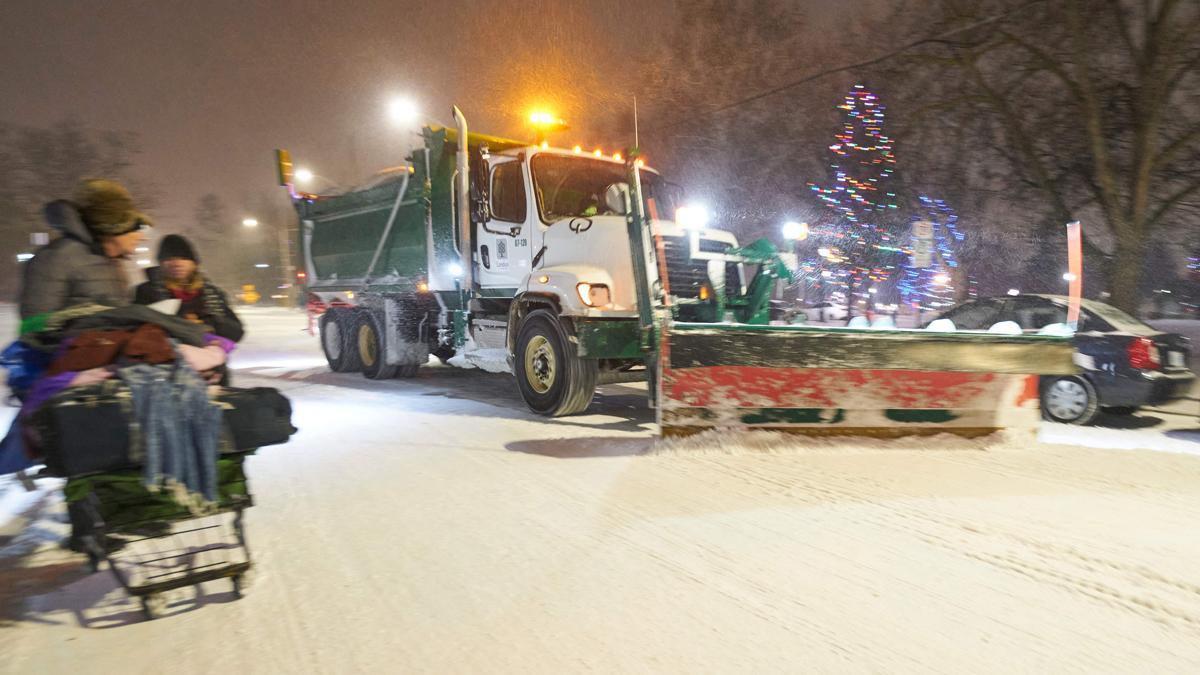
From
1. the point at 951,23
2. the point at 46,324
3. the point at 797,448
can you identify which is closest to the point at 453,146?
the point at 797,448

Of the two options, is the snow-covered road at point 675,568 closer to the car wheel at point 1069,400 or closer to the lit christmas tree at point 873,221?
the car wheel at point 1069,400

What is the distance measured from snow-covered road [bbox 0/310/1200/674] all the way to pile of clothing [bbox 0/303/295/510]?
71 centimetres

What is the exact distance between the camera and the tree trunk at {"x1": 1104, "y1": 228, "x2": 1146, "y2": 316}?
11977mm

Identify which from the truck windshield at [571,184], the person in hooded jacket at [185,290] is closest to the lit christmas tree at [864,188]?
the truck windshield at [571,184]

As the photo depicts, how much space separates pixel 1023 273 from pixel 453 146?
13865mm

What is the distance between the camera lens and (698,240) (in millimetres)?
7594

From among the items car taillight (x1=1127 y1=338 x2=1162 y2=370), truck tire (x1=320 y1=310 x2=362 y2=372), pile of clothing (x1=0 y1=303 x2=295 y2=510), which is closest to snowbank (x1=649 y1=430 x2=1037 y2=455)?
car taillight (x1=1127 y1=338 x2=1162 y2=370)

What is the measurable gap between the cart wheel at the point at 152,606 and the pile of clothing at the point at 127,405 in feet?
1.34

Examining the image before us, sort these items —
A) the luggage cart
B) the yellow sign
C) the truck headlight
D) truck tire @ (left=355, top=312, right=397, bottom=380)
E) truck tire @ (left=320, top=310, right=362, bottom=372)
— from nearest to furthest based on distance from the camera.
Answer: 1. the luggage cart
2. the truck headlight
3. truck tire @ (left=355, top=312, right=397, bottom=380)
4. truck tire @ (left=320, top=310, right=362, bottom=372)
5. the yellow sign

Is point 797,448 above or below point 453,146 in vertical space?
below

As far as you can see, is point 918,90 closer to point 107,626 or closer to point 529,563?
point 529,563

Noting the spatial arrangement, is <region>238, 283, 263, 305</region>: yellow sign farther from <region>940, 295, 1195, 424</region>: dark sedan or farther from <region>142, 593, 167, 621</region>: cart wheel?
<region>142, 593, 167, 621</region>: cart wheel

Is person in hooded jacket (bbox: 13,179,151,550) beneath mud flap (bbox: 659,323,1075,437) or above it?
above

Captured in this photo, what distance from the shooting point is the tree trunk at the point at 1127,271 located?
39.3 feet
